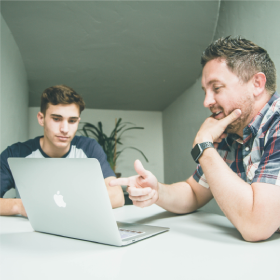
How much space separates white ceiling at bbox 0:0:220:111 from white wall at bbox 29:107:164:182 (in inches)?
20.1

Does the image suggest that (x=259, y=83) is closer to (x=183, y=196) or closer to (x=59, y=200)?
(x=183, y=196)

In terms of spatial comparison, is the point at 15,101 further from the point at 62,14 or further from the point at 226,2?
the point at 226,2

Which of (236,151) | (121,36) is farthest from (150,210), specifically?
(121,36)

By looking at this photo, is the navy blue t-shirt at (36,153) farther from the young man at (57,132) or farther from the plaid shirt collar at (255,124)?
the plaid shirt collar at (255,124)

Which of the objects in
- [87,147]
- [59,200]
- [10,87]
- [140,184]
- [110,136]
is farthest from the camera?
[110,136]

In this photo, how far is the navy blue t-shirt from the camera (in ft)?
5.19

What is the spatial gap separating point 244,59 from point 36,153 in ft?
4.99

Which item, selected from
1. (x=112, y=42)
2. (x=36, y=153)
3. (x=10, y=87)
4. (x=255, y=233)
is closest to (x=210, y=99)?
(x=255, y=233)

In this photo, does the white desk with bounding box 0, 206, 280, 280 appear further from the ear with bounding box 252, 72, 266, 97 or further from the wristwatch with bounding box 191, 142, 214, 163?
the ear with bounding box 252, 72, 266, 97

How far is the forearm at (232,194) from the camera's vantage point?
32.4 inches

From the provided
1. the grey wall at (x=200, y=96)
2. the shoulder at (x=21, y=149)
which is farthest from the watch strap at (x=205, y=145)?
the shoulder at (x=21, y=149)

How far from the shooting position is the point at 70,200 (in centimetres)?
74

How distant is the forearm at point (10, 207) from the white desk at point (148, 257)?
0.29 metres

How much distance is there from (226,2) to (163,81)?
112cm
